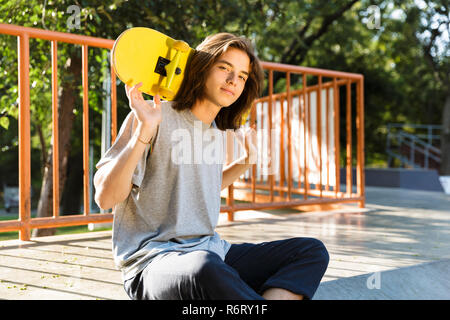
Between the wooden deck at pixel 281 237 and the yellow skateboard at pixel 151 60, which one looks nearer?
the yellow skateboard at pixel 151 60

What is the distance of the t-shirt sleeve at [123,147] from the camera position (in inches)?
51.4

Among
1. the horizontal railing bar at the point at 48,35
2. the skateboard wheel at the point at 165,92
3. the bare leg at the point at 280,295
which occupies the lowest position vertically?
the bare leg at the point at 280,295

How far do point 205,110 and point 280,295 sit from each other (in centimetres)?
68

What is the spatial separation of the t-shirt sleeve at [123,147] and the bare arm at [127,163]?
0.09 ft

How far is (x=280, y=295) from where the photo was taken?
4.03 feet

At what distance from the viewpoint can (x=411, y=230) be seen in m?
2.91

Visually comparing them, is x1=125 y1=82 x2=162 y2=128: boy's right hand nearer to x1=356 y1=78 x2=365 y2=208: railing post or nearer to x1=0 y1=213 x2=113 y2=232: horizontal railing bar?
x1=0 y1=213 x2=113 y2=232: horizontal railing bar

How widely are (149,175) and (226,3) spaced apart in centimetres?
386

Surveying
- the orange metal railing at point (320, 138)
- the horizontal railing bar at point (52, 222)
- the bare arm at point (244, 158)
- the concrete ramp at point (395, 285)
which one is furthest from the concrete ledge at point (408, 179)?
the bare arm at point (244, 158)

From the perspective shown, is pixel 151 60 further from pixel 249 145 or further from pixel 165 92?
pixel 249 145

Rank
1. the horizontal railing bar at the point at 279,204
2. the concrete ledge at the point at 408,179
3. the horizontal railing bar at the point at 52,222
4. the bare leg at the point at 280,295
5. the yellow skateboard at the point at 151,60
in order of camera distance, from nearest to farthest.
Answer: the bare leg at the point at 280,295, the yellow skateboard at the point at 151,60, the horizontal railing bar at the point at 52,222, the horizontal railing bar at the point at 279,204, the concrete ledge at the point at 408,179

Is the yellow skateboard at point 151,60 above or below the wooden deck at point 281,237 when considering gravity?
above

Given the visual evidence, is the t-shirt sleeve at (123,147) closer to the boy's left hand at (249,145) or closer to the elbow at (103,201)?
the elbow at (103,201)

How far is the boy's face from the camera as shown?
1491 millimetres
